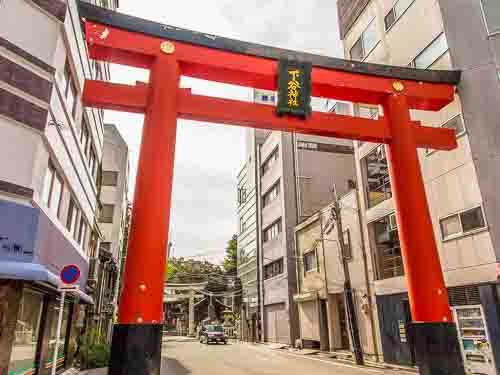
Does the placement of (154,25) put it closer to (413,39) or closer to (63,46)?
(63,46)

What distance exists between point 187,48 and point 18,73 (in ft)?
12.4

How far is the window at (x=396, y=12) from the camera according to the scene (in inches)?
622

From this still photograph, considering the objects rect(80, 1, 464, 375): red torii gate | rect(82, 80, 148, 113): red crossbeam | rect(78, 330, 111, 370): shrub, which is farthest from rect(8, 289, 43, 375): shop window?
rect(78, 330, 111, 370): shrub

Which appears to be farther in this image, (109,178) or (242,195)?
(242,195)

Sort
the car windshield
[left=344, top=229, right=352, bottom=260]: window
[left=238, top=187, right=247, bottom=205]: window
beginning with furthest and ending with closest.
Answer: [left=238, top=187, right=247, bottom=205]: window < the car windshield < [left=344, top=229, right=352, bottom=260]: window

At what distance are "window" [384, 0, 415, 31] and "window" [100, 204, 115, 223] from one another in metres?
22.7

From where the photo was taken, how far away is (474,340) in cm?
1131

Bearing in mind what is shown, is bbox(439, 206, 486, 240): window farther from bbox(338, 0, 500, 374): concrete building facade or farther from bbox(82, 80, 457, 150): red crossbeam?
bbox(82, 80, 457, 150): red crossbeam

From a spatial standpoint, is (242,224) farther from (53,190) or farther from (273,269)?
(53,190)

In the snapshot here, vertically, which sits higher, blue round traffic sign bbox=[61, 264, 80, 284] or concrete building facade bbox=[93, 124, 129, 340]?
concrete building facade bbox=[93, 124, 129, 340]

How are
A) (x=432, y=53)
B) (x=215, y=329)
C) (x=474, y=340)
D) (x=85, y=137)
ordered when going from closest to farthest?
(x=474, y=340)
(x=432, y=53)
(x=85, y=137)
(x=215, y=329)

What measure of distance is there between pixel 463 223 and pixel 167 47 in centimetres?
1050

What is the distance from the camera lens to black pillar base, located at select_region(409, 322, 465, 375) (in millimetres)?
7852

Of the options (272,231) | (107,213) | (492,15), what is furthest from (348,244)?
(107,213)
